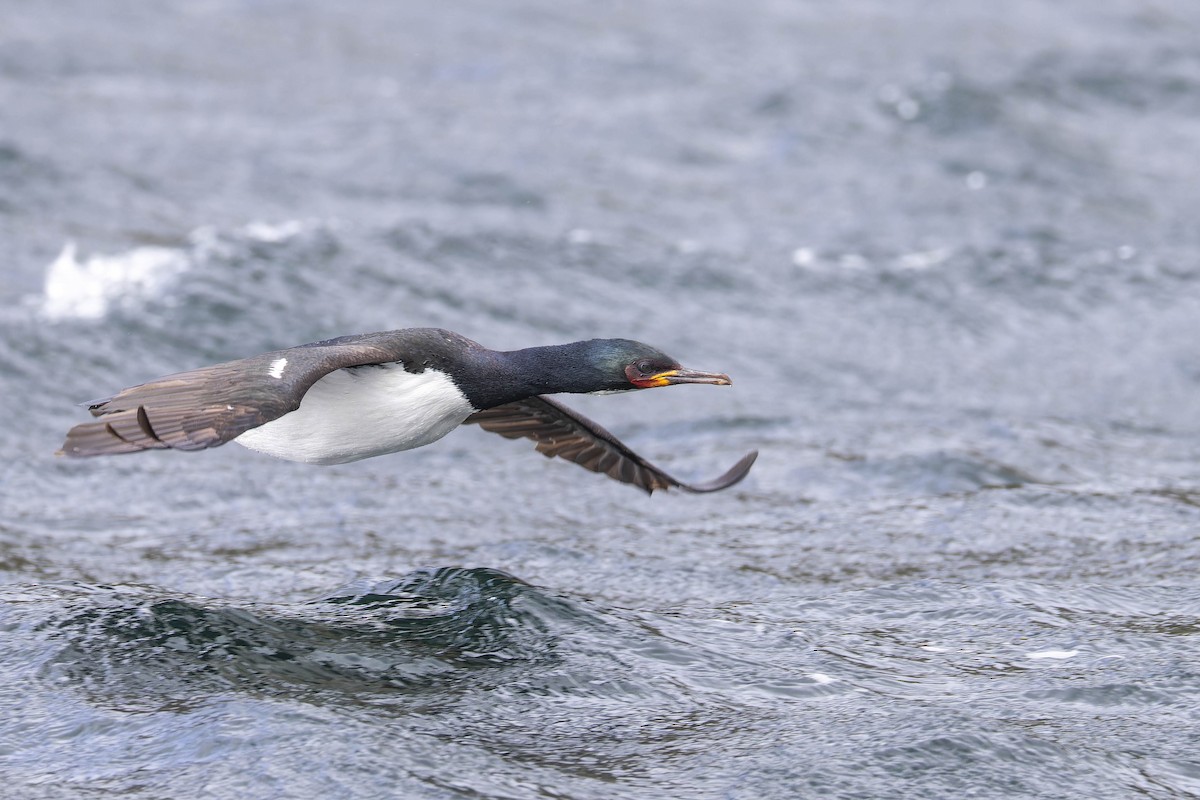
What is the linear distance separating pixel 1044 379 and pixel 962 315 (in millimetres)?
1248

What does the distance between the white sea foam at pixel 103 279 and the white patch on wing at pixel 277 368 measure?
6014mm

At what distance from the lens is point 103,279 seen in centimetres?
1222

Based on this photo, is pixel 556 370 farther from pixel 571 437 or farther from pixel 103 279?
pixel 103 279

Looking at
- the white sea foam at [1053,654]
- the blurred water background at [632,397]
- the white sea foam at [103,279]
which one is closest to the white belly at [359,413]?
the blurred water background at [632,397]

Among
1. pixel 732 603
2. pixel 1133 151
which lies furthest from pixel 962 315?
pixel 732 603

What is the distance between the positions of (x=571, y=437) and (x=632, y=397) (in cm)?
342

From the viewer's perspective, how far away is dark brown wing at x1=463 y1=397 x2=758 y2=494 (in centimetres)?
779

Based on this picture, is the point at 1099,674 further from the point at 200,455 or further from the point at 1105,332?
the point at 1105,332

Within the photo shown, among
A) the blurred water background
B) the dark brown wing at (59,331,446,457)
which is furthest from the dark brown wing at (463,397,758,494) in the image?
the dark brown wing at (59,331,446,457)

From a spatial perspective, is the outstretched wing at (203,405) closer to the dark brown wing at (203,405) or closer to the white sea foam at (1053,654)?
the dark brown wing at (203,405)

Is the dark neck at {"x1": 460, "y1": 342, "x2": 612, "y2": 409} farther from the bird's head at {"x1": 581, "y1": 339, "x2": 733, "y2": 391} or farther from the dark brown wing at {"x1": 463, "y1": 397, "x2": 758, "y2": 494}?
the dark brown wing at {"x1": 463, "y1": 397, "x2": 758, "y2": 494}

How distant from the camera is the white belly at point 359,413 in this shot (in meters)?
6.84

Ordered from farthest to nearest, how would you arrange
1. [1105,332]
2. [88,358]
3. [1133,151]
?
[1133,151] < [1105,332] < [88,358]

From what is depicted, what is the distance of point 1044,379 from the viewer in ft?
38.2
